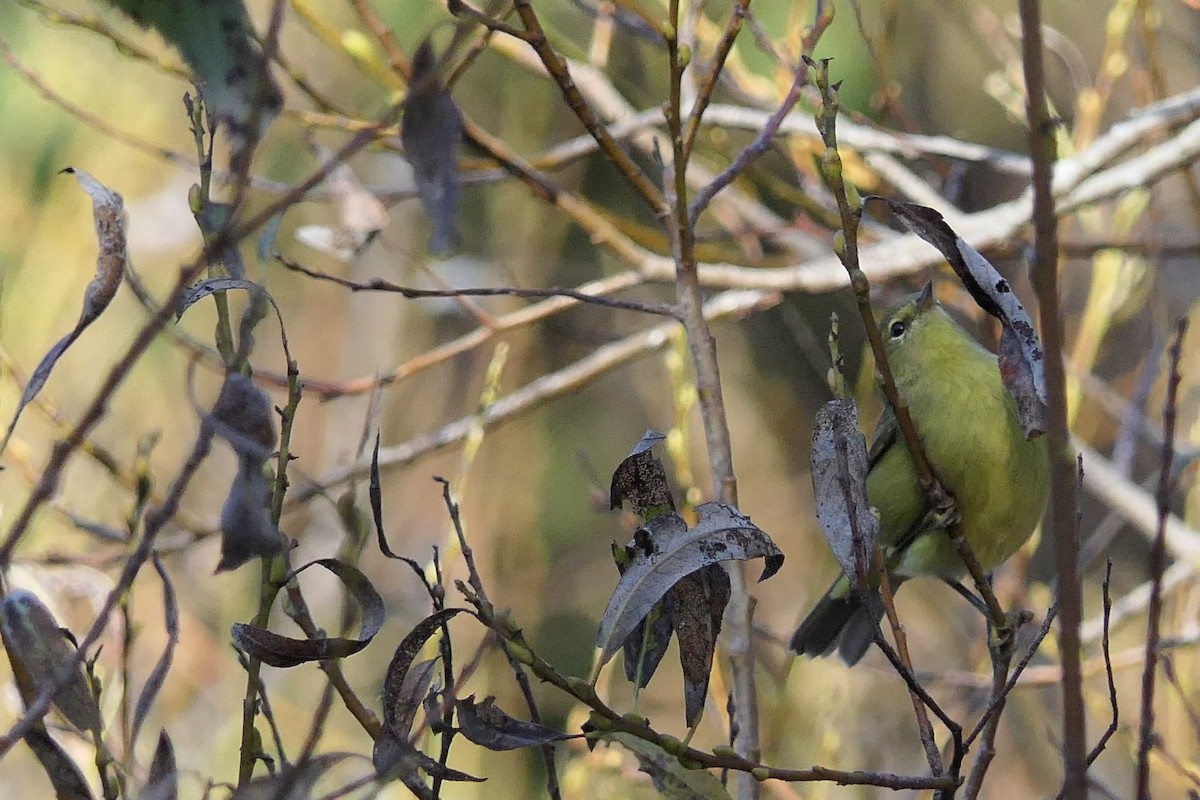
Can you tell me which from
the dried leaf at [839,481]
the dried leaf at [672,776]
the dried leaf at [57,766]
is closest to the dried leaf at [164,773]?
the dried leaf at [57,766]

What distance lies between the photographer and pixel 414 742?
154 cm

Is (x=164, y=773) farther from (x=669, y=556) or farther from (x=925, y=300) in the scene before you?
(x=925, y=300)

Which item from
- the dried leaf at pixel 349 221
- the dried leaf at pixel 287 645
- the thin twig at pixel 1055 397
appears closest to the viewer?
the thin twig at pixel 1055 397

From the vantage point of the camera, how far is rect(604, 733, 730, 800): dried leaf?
1.46 m

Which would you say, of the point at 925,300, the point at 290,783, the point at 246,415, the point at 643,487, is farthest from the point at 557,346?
the point at 290,783

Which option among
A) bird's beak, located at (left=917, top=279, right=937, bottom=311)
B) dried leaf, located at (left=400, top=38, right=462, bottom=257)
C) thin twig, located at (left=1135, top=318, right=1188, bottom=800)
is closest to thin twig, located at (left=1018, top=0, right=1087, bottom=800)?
thin twig, located at (left=1135, top=318, right=1188, bottom=800)

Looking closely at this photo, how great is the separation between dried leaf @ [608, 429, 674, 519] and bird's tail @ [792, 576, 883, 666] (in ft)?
5.74

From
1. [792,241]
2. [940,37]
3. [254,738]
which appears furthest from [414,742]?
[940,37]

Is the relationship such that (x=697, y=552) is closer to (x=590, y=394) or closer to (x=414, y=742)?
(x=414, y=742)

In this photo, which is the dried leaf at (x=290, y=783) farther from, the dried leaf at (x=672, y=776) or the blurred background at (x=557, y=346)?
the blurred background at (x=557, y=346)

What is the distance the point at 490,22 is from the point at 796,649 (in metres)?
2.11

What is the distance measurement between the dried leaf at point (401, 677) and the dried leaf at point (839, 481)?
0.53 meters

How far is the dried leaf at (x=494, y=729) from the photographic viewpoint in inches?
58.5

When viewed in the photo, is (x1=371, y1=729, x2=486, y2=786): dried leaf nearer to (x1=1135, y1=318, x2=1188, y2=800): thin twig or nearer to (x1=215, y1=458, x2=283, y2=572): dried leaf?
(x1=215, y1=458, x2=283, y2=572): dried leaf
